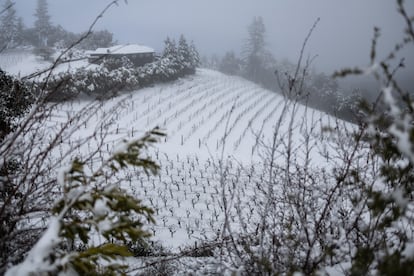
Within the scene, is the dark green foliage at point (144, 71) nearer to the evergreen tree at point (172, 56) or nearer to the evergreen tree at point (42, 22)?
the evergreen tree at point (172, 56)

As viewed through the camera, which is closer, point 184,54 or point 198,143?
point 198,143

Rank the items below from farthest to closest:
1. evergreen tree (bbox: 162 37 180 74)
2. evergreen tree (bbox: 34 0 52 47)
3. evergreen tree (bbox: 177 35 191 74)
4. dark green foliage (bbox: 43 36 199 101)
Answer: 1. evergreen tree (bbox: 34 0 52 47)
2. evergreen tree (bbox: 177 35 191 74)
3. evergreen tree (bbox: 162 37 180 74)
4. dark green foliage (bbox: 43 36 199 101)

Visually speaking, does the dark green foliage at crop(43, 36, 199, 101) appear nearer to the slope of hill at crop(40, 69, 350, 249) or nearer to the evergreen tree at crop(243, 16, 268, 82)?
the slope of hill at crop(40, 69, 350, 249)

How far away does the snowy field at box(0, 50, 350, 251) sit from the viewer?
22.1 feet

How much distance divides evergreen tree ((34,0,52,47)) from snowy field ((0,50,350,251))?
15589mm

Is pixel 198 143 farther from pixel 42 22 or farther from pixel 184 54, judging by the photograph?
pixel 42 22

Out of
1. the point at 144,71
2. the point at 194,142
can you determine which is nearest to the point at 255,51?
the point at 144,71

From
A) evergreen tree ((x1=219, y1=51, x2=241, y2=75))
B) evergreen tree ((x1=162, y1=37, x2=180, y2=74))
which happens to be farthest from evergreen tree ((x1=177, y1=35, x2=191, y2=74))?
evergreen tree ((x1=219, y1=51, x2=241, y2=75))

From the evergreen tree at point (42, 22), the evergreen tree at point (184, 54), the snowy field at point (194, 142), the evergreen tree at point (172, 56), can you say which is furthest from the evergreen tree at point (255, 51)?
the evergreen tree at point (42, 22)

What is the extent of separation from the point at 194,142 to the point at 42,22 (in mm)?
55231

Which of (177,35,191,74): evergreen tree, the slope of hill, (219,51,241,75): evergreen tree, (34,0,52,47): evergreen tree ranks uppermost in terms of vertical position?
(34,0,52,47): evergreen tree

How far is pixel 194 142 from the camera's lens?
18.4 m

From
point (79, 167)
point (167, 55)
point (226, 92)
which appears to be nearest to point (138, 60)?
point (167, 55)

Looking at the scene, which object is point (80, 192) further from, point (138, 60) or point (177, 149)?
point (138, 60)
